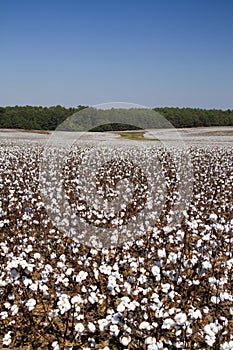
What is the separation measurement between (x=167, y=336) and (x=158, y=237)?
2.45 metres

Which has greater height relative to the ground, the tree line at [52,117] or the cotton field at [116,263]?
the tree line at [52,117]

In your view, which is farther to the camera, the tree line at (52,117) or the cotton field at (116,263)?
the tree line at (52,117)

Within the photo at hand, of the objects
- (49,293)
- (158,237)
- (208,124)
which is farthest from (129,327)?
(208,124)

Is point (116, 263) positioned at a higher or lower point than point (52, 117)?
lower

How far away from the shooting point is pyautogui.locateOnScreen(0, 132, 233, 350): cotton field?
373cm

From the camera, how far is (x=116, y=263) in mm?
4891

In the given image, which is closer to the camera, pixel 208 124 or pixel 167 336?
pixel 167 336

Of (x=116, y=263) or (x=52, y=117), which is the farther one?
(x=52, y=117)

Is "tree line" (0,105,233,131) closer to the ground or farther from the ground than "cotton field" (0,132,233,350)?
farther from the ground

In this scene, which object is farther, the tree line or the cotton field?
the tree line

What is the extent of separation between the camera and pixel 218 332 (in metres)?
3.44

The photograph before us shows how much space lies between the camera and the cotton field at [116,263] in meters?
3.73

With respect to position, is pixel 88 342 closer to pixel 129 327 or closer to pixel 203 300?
pixel 129 327

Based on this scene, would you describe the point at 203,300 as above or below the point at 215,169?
below
